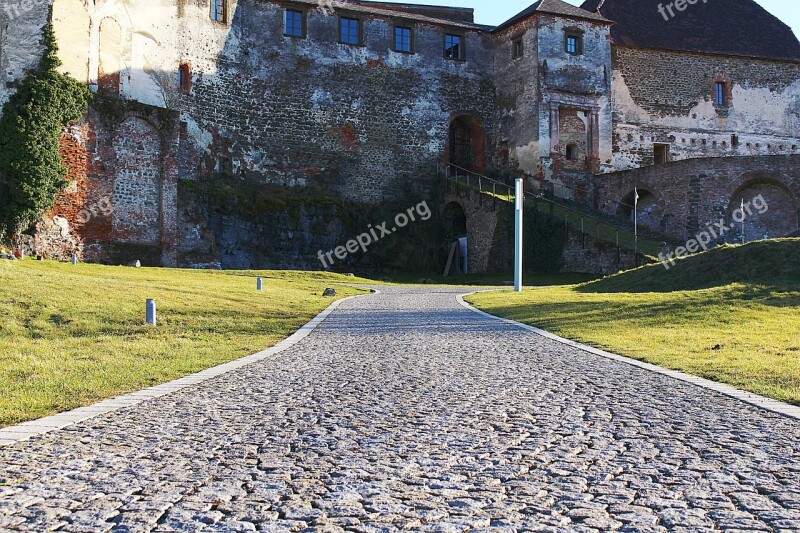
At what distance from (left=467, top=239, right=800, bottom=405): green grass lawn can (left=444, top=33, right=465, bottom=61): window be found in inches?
835

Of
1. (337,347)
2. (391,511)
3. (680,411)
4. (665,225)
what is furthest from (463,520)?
(665,225)

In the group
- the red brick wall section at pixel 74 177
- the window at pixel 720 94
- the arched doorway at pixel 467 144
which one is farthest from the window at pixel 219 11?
the window at pixel 720 94

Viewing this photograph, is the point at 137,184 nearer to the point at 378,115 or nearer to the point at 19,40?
the point at 19,40

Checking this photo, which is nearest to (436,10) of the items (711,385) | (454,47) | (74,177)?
(454,47)

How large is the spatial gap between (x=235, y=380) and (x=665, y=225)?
32.6m

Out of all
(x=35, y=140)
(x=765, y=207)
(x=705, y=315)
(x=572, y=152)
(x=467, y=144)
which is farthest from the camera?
(x=467, y=144)

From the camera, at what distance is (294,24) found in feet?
127

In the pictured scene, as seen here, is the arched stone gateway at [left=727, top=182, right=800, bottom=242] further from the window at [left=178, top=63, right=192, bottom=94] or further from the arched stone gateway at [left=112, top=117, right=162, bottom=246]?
the arched stone gateway at [left=112, top=117, right=162, bottom=246]

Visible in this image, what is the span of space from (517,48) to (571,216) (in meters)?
11.3

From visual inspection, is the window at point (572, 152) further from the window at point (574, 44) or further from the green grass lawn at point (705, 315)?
the green grass lawn at point (705, 315)

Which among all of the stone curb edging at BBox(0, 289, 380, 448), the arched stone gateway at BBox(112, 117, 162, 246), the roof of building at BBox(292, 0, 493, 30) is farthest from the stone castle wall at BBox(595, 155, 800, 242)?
the stone curb edging at BBox(0, 289, 380, 448)

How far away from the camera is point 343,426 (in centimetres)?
525

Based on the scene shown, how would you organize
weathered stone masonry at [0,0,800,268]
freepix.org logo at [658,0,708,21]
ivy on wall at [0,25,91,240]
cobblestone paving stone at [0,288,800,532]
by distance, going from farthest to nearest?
freepix.org logo at [658,0,708,21] → weathered stone masonry at [0,0,800,268] → ivy on wall at [0,25,91,240] → cobblestone paving stone at [0,288,800,532]

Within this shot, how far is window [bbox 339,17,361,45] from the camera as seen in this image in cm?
3962
